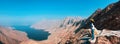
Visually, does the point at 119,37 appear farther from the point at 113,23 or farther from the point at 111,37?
the point at 113,23

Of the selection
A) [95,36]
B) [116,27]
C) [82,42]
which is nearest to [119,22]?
[116,27]

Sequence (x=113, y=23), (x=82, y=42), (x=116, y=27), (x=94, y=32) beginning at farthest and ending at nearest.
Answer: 1. (x=113, y=23)
2. (x=116, y=27)
3. (x=82, y=42)
4. (x=94, y=32)

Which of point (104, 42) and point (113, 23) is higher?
point (113, 23)

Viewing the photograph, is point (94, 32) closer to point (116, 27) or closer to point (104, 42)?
point (104, 42)

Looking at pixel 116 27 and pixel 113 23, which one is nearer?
pixel 116 27

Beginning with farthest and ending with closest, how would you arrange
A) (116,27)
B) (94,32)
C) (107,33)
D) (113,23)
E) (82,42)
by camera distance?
(113,23), (116,27), (82,42), (107,33), (94,32)

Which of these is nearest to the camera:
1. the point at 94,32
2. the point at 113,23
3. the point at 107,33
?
the point at 94,32

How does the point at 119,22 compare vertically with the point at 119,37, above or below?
above

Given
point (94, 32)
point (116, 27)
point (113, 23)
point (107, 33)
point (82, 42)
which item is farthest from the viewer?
point (113, 23)

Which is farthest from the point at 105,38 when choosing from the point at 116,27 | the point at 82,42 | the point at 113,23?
the point at 113,23
